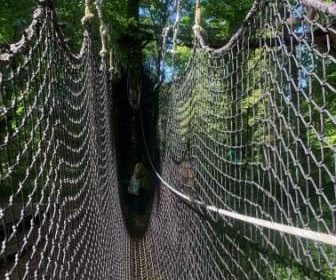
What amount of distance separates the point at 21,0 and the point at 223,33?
1.99 metres

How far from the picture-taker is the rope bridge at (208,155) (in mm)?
1009

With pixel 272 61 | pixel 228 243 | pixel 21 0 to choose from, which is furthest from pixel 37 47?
pixel 21 0

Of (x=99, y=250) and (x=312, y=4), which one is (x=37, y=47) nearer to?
(x=312, y=4)

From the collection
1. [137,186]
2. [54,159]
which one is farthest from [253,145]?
[137,186]

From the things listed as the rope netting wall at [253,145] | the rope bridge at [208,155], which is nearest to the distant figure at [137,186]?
the rope bridge at [208,155]

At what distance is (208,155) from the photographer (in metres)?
2.24

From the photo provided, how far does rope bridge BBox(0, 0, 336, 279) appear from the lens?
1.01 metres

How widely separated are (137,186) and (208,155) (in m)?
3.18

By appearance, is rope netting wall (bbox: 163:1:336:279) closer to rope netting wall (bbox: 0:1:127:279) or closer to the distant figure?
rope netting wall (bbox: 0:1:127:279)

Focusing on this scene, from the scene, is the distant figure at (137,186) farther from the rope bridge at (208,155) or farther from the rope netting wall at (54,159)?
the rope netting wall at (54,159)

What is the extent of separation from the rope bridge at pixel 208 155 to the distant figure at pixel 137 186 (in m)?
2.16

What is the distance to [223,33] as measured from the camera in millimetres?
5062

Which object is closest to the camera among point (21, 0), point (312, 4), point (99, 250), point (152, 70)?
point (312, 4)

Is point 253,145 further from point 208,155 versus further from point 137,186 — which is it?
point 137,186
